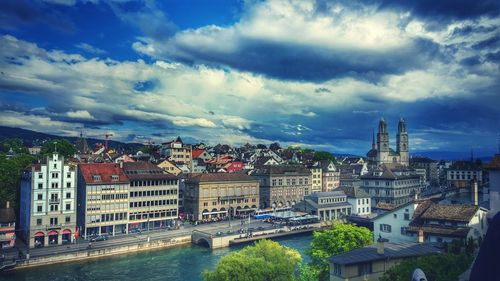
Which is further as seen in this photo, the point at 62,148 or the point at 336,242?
the point at 62,148

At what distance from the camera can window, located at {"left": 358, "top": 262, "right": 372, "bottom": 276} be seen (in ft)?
109

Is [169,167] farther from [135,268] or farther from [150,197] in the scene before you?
[135,268]

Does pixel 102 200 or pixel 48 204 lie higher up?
pixel 102 200

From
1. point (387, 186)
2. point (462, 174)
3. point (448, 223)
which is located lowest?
point (448, 223)

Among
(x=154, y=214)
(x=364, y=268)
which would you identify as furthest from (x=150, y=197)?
(x=364, y=268)

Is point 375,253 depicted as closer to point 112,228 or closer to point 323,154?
point 112,228

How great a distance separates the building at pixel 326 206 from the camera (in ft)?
323


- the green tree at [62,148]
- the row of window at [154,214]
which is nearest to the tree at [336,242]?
the row of window at [154,214]

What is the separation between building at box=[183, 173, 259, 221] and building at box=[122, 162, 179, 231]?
312 inches

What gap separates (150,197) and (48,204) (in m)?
19.7

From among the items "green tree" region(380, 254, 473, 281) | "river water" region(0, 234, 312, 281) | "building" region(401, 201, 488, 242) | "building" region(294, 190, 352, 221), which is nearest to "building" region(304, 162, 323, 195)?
"building" region(294, 190, 352, 221)

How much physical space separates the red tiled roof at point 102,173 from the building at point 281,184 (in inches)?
1706

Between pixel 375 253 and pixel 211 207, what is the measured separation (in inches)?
2592

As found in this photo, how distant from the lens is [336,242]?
45.8 meters
